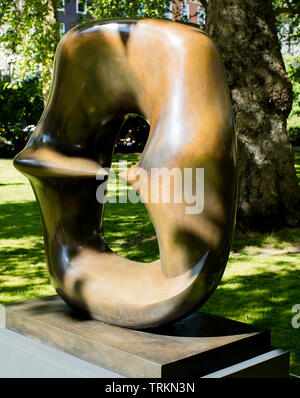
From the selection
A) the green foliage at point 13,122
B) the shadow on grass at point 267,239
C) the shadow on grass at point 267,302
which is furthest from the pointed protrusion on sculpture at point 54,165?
the green foliage at point 13,122

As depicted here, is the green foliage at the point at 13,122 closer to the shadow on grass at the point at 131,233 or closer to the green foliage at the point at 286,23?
the green foliage at the point at 286,23

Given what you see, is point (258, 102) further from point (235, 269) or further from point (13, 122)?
point (13, 122)

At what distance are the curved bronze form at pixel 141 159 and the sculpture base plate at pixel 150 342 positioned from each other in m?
0.11

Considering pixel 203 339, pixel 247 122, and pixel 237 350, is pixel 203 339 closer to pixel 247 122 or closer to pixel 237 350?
pixel 237 350

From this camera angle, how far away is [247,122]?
25.0 ft

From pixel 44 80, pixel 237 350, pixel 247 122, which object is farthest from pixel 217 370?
pixel 44 80

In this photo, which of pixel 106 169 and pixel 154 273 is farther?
pixel 106 169

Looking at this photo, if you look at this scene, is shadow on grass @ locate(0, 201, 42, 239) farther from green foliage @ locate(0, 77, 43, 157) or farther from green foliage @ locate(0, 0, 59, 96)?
green foliage @ locate(0, 77, 43, 157)

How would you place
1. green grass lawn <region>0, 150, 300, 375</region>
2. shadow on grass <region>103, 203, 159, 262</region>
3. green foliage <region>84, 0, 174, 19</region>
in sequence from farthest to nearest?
green foliage <region>84, 0, 174, 19</region>
shadow on grass <region>103, 203, 159, 262</region>
green grass lawn <region>0, 150, 300, 375</region>

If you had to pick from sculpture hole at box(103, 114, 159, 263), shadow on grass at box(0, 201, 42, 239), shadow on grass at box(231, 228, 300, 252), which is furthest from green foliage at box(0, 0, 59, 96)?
shadow on grass at box(231, 228, 300, 252)

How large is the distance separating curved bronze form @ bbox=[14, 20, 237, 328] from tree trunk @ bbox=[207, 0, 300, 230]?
4510mm

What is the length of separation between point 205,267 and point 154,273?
38 cm

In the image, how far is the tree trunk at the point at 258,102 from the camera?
298 inches

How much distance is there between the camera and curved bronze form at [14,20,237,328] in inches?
110
